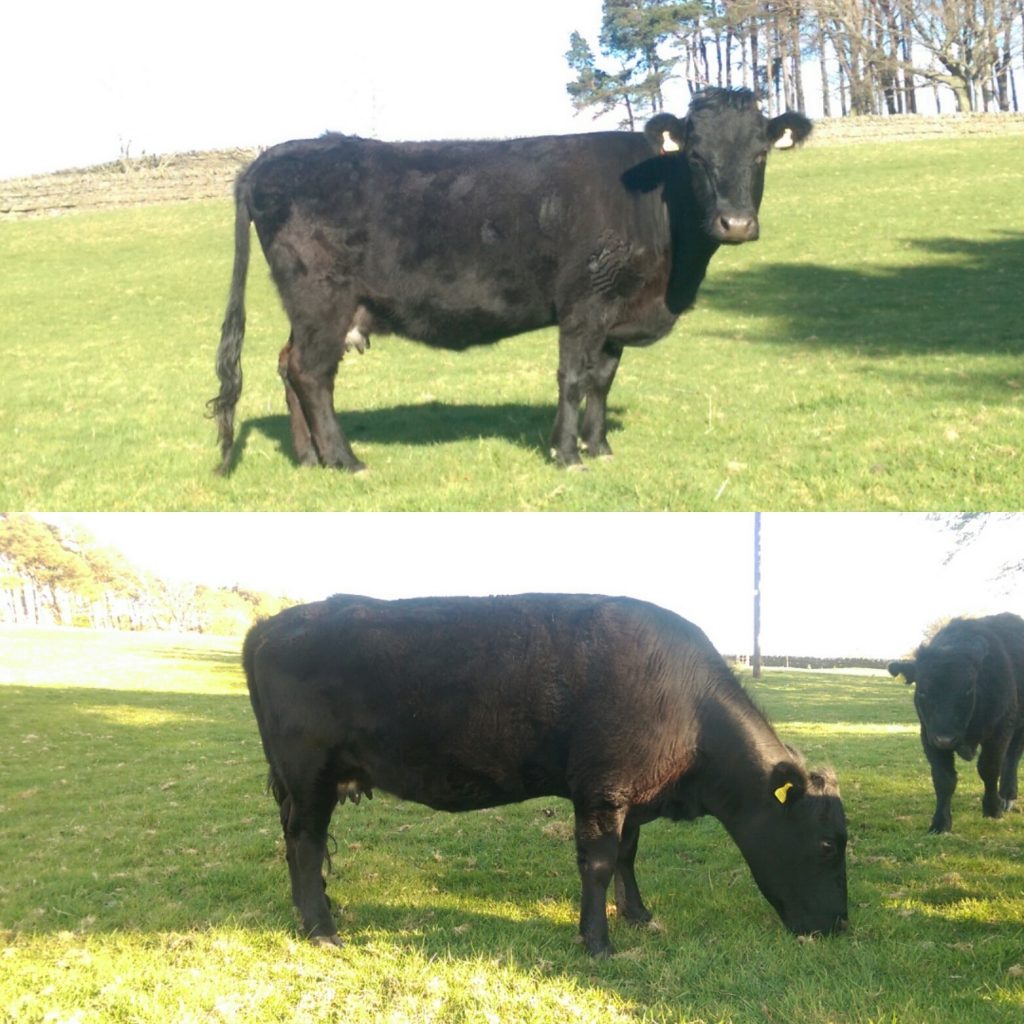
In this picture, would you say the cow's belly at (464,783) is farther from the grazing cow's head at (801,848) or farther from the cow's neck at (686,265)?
the cow's neck at (686,265)

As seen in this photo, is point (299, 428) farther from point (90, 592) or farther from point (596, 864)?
point (90, 592)

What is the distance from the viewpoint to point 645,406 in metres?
13.8

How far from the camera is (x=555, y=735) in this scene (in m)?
6.90

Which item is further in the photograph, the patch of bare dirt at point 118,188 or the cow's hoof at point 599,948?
the patch of bare dirt at point 118,188

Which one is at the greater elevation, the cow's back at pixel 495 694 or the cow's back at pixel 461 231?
the cow's back at pixel 461 231

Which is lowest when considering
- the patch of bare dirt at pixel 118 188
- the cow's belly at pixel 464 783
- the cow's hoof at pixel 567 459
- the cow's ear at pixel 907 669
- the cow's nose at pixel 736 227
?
the cow's ear at pixel 907 669

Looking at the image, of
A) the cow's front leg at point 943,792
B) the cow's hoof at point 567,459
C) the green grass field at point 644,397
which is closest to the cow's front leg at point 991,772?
the cow's front leg at point 943,792

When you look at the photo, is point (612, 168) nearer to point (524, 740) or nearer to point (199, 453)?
point (199, 453)

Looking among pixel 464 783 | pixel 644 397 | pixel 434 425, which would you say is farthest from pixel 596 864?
pixel 644 397

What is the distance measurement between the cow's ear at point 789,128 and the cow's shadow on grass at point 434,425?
11.1 ft

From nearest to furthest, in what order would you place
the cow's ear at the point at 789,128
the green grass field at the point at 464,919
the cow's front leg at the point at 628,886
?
1. the green grass field at the point at 464,919
2. the cow's front leg at the point at 628,886
3. the cow's ear at the point at 789,128

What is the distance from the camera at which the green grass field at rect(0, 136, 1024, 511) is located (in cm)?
1030

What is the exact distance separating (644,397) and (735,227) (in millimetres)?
5098

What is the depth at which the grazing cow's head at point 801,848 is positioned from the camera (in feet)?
22.3
